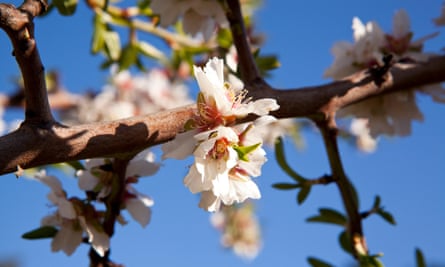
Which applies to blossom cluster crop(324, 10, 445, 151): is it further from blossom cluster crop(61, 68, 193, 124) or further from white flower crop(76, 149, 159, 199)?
blossom cluster crop(61, 68, 193, 124)

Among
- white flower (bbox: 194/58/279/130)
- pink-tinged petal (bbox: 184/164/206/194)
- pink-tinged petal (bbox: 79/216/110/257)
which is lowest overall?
pink-tinged petal (bbox: 79/216/110/257)

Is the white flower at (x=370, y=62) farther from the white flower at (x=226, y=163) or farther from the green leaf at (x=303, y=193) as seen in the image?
the white flower at (x=226, y=163)

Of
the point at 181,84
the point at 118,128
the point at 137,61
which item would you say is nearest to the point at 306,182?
the point at 118,128

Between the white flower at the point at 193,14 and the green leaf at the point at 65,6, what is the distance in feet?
0.82

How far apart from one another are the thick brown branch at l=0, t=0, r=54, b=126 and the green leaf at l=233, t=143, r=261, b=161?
329 mm

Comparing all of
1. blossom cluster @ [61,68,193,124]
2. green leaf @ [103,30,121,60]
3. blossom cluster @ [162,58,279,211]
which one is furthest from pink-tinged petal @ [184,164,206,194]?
blossom cluster @ [61,68,193,124]

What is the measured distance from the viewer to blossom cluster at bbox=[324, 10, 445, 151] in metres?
1.66

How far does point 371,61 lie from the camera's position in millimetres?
1631

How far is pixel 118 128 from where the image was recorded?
1006 millimetres

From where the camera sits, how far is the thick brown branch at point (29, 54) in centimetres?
94

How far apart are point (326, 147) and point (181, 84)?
246cm

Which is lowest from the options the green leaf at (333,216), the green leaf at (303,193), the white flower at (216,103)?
the green leaf at (333,216)

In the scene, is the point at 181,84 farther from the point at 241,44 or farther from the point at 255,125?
the point at 255,125

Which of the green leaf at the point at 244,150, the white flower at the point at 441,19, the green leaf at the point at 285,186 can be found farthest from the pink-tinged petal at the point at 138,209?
the white flower at the point at 441,19
